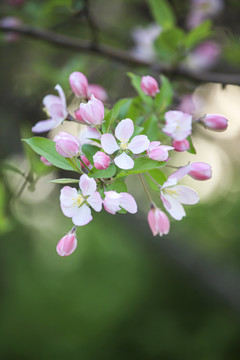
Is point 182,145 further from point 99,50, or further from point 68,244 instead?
point 99,50

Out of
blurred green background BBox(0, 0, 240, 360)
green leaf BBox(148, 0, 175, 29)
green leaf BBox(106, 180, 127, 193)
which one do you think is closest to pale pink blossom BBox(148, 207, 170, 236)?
green leaf BBox(106, 180, 127, 193)

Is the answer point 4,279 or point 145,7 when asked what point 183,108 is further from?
point 4,279

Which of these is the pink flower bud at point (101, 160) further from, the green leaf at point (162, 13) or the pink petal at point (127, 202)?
the green leaf at point (162, 13)

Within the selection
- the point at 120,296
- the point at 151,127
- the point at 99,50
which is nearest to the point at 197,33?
the point at 99,50

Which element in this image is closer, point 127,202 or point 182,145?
point 127,202

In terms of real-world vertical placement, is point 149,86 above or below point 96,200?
above

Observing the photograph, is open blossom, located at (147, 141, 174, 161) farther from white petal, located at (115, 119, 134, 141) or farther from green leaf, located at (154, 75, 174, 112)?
green leaf, located at (154, 75, 174, 112)

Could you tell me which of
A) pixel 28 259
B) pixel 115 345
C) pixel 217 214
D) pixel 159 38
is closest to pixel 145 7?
pixel 159 38
